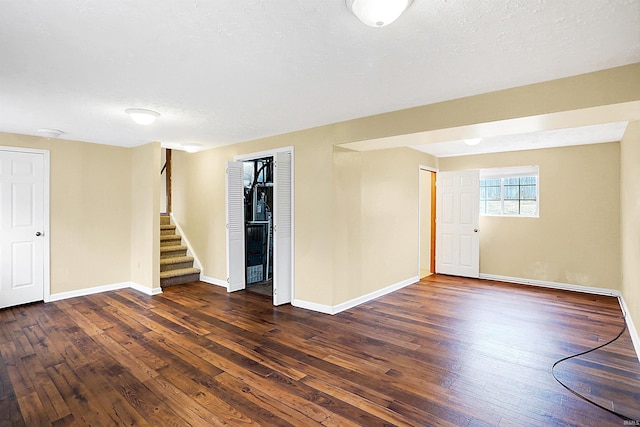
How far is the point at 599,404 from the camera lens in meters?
2.22

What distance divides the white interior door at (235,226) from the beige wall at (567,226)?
14.8ft

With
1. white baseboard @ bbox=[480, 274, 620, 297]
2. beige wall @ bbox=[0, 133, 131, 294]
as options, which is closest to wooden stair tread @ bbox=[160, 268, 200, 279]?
beige wall @ bbox=[0, 133, 131, 294]

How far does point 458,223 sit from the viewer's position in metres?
6.31

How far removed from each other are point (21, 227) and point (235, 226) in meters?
2.82

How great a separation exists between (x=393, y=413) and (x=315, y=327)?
62.9 inches

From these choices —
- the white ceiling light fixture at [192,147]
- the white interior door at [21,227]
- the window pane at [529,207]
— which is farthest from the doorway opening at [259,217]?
the window pane at [529,207]

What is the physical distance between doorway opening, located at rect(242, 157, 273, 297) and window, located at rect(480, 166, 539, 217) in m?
4.04

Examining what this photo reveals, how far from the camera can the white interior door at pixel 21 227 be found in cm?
434

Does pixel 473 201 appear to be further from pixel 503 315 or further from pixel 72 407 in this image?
pixel 72 407

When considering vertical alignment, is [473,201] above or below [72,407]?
above

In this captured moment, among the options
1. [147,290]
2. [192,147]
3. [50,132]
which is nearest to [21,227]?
[50,132]

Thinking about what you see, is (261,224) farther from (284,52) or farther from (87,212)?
(284,52)

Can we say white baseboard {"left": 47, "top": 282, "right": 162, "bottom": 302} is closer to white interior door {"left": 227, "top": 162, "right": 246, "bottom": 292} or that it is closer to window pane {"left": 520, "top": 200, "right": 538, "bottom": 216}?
white interior door {"left": 227, "top": 162, "right": 246, "bottom": 292}

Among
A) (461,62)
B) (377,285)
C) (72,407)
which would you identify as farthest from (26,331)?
(461,62)
